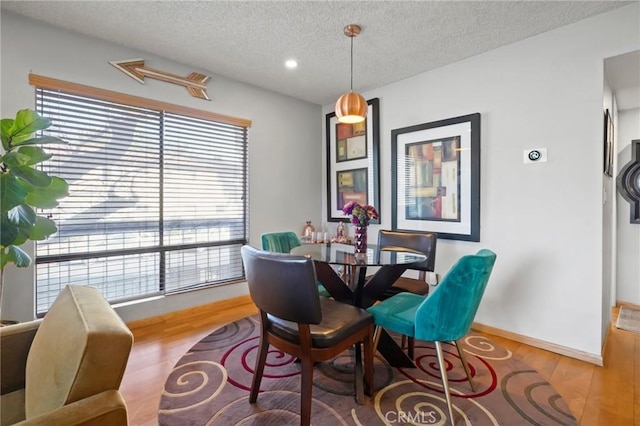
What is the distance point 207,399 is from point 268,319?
610 millimetres

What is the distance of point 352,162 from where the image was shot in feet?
13.4

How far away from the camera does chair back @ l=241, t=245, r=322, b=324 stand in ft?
4.75

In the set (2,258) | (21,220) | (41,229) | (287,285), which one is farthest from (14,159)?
(287,285)

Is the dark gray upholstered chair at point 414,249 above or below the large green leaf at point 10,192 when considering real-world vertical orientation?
below

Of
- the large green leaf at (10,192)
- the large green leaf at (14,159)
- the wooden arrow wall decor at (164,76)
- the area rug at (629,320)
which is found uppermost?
the wooden arrow wall decor at (164,76)

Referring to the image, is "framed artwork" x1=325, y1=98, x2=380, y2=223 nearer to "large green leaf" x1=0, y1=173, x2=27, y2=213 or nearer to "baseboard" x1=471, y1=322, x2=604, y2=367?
"baseboard" x1=471, y1=322, x2=604, y2=367

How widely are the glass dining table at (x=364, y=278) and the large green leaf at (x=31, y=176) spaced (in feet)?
5.45

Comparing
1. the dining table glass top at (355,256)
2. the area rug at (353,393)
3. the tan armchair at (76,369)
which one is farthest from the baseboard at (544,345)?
the tan armchair at (76,369)

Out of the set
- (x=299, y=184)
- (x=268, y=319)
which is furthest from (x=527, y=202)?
(x=299, y=184)

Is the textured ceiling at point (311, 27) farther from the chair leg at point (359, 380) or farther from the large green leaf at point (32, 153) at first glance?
the chair leg at point (359, 380)

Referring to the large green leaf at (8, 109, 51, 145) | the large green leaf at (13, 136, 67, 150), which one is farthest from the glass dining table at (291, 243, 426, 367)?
the large green leaf at (8, 109, 51, 145)

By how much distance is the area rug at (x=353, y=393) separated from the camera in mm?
1667

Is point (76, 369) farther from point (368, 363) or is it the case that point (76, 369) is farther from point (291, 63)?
point (291, 63)

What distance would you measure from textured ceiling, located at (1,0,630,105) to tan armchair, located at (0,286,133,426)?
6.96ft
